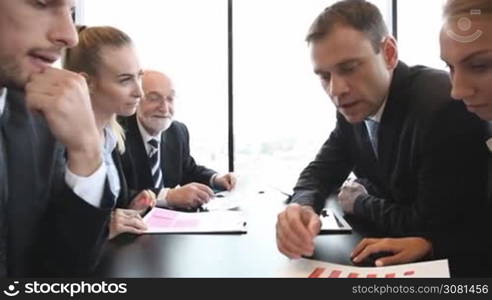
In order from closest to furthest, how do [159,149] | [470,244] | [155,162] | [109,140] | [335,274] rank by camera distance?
[335,274], [470,244], [109,140], [155,162], [159,149]

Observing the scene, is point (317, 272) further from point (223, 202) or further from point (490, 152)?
point (223, 202)

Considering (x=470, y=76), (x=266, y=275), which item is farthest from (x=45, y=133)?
(x=470, y=76)

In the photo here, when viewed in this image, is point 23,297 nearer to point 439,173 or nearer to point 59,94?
point 59,94

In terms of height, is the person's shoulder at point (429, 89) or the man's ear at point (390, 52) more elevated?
the man's ear at point (390, 52)

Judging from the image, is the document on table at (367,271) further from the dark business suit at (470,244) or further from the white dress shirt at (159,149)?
the white dress shirt at (159,149)

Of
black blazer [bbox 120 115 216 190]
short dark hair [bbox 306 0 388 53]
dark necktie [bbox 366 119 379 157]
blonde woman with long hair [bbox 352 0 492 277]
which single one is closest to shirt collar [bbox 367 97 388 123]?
dark necktie [bbox 366 119 379 157]

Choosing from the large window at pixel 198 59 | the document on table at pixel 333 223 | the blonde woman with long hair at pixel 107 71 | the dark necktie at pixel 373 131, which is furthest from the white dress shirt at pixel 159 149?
the large window at pixel 198 59

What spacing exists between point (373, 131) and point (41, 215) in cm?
89

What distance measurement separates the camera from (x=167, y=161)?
2.16m

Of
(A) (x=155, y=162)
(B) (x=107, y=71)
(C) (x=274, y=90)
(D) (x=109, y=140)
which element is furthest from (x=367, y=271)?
(C) (x=274, y=90)

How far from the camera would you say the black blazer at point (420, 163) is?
0.90 metres

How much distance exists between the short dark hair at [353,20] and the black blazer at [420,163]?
12 centimetres

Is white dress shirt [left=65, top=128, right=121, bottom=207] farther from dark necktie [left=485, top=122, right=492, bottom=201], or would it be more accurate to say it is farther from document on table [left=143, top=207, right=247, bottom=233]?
dark necktie [left=485, top=122, right=492, bottom=201]

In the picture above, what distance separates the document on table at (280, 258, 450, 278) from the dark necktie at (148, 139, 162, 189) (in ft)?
3.73
